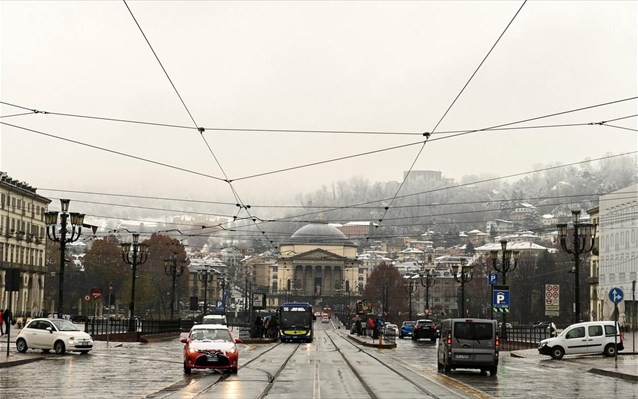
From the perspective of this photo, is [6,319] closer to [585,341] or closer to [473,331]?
[473,331]

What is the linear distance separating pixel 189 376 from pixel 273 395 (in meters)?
7.38

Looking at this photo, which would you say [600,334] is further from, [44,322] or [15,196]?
[15,196]

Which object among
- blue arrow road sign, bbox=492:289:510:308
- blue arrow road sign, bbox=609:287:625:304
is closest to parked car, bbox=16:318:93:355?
blue arrow road sign, bbox=492:289:510:308

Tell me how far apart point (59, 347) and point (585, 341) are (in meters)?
23.0

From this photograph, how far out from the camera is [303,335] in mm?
71500

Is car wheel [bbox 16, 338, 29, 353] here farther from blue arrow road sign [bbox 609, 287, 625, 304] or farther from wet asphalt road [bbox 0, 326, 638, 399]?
blue arrow road sign [bbox 609, 287, 625, 304]

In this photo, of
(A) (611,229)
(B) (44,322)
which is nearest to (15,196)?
(A) (611,229)

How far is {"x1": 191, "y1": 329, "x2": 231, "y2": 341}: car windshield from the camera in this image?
3016cm

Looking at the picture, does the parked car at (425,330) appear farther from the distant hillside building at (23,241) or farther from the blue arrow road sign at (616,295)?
the distant hillside building at (23,241)

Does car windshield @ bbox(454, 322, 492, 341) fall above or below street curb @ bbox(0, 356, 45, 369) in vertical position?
above

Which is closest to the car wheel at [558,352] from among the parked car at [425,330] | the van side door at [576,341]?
the van side door at [576,341]

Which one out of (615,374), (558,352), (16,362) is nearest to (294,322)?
(558,352)

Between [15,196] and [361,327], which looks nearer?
[361,327]

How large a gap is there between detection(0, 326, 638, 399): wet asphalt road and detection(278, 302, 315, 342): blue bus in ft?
106
